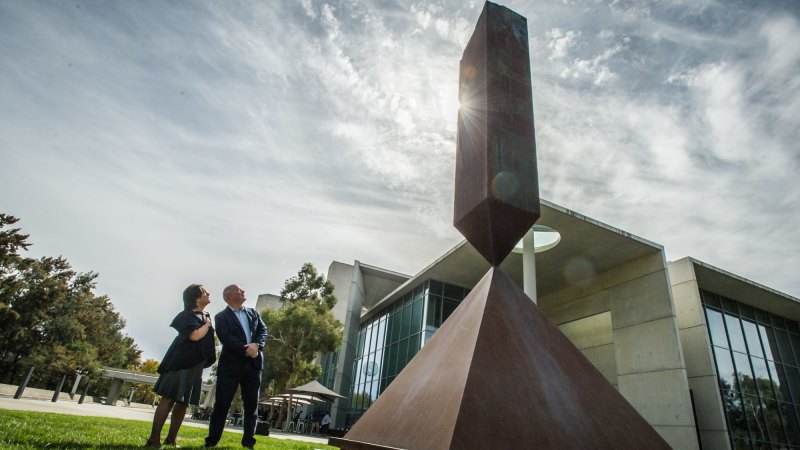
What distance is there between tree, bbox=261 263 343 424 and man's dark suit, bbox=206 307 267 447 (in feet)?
53.1

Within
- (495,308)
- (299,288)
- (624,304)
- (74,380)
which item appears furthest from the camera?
(74,380)

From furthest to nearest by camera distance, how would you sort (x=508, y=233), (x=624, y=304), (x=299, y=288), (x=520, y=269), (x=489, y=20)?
(x=299, y=288) < (x=520, y=269) < (x=624, y=304) < (x=489, y=20) < (x=508, y=233)

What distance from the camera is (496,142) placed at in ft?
12.3

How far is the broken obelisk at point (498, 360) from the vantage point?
2.19 metres

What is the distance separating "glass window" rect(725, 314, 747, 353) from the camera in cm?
1677

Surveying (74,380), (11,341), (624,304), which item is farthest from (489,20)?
(74,380)

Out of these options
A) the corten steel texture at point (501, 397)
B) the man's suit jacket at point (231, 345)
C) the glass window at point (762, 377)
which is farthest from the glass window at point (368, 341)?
the corten steel texture at point (501, 397)

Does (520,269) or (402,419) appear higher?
(520,269)

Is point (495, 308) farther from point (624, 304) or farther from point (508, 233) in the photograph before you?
point (624, 304)

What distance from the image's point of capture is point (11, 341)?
2469cm

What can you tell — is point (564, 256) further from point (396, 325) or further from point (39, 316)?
point (39, 316)

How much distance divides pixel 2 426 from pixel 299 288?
1879 centimetres

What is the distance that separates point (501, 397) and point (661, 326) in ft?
46.1

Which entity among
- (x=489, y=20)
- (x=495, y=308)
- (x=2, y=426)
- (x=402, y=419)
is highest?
(x=489, y=20)
